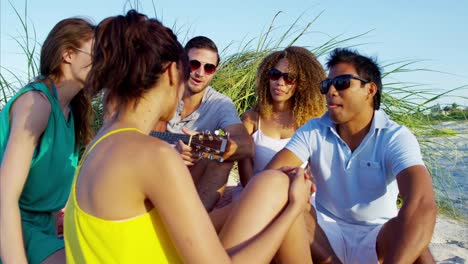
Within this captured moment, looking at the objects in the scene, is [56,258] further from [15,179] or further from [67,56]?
[67,56]

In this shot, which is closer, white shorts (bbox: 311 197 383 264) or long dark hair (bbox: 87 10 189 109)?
long dark hair (bbox: 87 10 189 109)

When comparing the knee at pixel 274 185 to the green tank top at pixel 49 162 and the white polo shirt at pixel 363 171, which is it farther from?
the green tank top at pixel 49 162

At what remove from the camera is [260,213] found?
6.85 feet

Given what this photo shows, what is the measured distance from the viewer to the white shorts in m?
2.91

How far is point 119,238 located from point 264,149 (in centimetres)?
265

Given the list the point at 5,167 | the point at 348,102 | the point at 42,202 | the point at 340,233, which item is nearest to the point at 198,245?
the point at 5,167

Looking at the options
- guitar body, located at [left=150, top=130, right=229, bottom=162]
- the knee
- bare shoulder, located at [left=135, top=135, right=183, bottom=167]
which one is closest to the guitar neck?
guitar body, located at [left=150, top=130, right=229, bottom=162]

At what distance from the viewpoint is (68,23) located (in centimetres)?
272

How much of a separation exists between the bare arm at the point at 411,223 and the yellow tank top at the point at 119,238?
1.32 meters

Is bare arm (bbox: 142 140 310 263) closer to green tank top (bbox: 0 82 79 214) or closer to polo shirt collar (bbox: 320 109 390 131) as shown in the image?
green tank top (bbox: 0 82 79 214)

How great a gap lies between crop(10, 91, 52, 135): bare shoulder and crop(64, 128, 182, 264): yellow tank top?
88cm

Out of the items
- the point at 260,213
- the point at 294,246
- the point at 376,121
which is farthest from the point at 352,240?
the point at 260,213

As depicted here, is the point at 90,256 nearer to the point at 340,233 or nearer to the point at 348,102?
the point at 340,233

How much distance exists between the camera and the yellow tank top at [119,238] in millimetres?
1604
